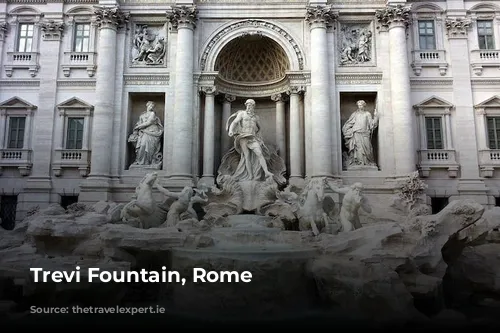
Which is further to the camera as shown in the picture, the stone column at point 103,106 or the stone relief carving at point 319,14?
the stone relief carving at point 319,14

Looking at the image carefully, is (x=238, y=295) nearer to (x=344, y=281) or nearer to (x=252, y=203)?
(x=344, y=281)

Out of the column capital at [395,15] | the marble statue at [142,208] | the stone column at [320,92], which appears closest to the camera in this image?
the marble statue at [142,208]

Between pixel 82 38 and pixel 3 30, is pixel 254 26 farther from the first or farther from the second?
pixel 3 30

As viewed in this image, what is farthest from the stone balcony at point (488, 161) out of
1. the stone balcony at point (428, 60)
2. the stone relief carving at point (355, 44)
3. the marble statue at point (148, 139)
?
the marble statue at point (148, 139)

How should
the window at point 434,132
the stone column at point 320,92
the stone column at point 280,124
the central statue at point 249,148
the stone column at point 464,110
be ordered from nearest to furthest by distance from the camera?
the central statue at point 249,148 < the stone column at point 320,92 < the stone column at point 464,110 < the window at point 434,132 < the stone column at point 280,124

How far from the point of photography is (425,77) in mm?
19047

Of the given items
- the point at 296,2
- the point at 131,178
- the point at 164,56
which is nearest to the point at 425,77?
the point at 296,2

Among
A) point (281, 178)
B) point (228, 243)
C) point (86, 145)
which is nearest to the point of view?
point (228, 243)

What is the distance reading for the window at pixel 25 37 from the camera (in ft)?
65.9

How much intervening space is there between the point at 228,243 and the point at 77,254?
484 centimetres

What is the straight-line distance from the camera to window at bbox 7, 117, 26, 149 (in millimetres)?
19344

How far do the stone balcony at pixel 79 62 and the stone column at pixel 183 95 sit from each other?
4227 millimetres

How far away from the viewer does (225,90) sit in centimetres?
1997

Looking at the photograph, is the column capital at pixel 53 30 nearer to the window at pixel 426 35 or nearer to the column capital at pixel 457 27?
the window at pixel 426 35
